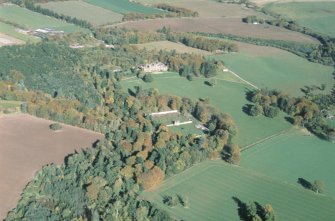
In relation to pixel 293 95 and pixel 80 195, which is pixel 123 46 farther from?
pixel 80 195

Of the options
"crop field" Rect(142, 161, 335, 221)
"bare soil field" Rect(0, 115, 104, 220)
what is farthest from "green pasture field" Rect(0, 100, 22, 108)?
"crop field" Rect(142, 161, 335, 221)

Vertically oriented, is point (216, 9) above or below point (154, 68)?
above

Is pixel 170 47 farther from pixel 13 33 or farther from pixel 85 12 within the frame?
pixel 13 33

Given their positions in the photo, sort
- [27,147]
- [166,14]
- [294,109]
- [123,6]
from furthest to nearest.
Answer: [123,6], [166,14], [294,109], [27,147]

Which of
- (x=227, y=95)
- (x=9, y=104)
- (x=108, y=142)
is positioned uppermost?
(x=227, y=95)

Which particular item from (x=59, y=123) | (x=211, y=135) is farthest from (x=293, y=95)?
(x=59, y=123)

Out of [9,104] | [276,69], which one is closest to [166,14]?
[276,69]

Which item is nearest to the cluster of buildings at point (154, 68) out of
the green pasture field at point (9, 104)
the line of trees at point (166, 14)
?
the green pasture field at point (9, 104)

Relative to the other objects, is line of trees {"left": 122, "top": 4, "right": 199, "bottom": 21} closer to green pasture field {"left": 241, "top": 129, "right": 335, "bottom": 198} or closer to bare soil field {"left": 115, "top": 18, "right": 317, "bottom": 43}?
bare soil field {"left": 115, "top": 18, "right": 317, "bottom": 43}
